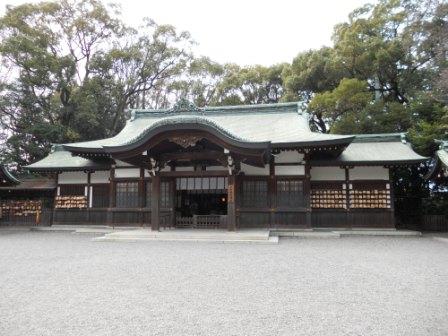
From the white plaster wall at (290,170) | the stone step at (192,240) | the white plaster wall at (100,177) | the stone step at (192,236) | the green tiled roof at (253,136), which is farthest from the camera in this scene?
the white plaster wall at (100,177)

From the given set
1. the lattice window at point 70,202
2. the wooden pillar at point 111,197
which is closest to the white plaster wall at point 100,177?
the wooden pillar at point 111,197

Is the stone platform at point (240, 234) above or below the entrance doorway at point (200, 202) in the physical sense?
below

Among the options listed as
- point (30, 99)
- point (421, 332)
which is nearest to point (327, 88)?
point (30, 99)

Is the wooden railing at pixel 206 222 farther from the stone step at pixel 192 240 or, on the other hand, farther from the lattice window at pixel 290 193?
the lattice window at pixel 290 193

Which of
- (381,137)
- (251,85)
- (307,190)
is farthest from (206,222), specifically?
(251,85)

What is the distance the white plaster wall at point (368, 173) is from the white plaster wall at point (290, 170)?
2.22 metres

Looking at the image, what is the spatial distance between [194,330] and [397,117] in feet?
62.8

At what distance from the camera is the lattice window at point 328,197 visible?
14906mm

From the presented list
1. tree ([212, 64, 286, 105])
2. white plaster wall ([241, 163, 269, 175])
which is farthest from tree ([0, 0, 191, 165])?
white plaster wall ([241, 163, 269, 175])

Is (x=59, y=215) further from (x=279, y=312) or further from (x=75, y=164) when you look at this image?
(x=279, y=312)

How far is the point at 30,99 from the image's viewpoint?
2519 centimetres

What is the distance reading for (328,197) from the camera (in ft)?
49.3

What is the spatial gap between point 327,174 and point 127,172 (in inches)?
347

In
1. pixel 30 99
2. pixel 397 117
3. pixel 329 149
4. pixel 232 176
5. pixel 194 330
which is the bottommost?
pixel 194 330
